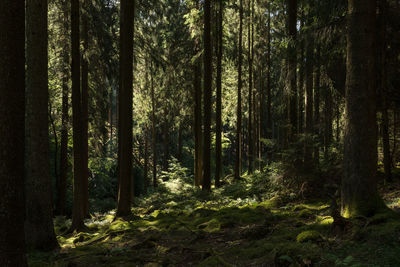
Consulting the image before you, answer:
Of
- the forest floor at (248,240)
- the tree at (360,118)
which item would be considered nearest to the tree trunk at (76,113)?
the forest floor at (248,240)

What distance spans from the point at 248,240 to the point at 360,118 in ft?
10.7

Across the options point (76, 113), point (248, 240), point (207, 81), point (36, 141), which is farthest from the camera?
point (207, 81)

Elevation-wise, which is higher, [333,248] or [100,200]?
[333,248]

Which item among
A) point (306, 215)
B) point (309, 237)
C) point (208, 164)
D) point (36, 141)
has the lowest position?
point (306, 215)

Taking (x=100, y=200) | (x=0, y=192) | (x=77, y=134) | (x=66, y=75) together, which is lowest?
(x=100, y=200)

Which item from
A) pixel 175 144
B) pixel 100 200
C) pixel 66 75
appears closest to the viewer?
pixel 66 75

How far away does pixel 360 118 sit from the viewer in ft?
20.3

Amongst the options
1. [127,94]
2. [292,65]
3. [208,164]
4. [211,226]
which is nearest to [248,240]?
[211,226]

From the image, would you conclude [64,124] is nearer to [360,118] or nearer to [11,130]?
[11,130]

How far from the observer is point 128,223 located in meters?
9.98

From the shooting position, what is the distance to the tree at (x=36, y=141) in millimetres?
7562

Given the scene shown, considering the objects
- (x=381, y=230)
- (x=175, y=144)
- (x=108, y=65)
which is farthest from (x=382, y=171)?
(x=175, y=144)

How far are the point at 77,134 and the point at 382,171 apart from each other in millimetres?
9908

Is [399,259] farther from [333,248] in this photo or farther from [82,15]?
[82,15]
